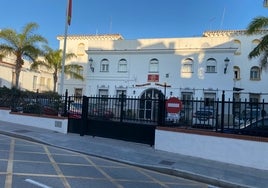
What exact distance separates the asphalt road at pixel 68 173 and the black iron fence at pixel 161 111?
334 cm

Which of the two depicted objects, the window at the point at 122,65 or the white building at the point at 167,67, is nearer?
the white building at the point at 167,67

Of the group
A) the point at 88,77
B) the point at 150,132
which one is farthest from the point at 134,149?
the point at 88,77

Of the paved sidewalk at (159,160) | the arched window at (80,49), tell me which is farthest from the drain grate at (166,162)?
the arched window at (80,49)

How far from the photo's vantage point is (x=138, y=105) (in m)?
14.3

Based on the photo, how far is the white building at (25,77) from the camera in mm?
42906

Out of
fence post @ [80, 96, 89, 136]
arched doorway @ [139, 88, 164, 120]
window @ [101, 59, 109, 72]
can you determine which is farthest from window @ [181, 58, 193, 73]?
arched doorway @ [139, 88, 164, 120]

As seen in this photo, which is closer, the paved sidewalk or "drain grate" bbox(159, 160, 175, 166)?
the paved sidewalk

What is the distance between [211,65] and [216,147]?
68.8ft

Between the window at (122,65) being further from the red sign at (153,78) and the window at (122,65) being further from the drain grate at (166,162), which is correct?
the drain grate at (166,162)

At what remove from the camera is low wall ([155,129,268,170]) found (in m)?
10.6

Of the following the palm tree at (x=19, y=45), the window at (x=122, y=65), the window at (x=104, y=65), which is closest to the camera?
the palm tree at (x=19, y=45)

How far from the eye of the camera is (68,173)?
826 cm

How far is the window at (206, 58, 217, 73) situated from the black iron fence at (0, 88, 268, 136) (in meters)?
17.4

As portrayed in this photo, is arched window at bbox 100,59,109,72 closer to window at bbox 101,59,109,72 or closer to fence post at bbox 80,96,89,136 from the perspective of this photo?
window at bbox 101,59,109,72
